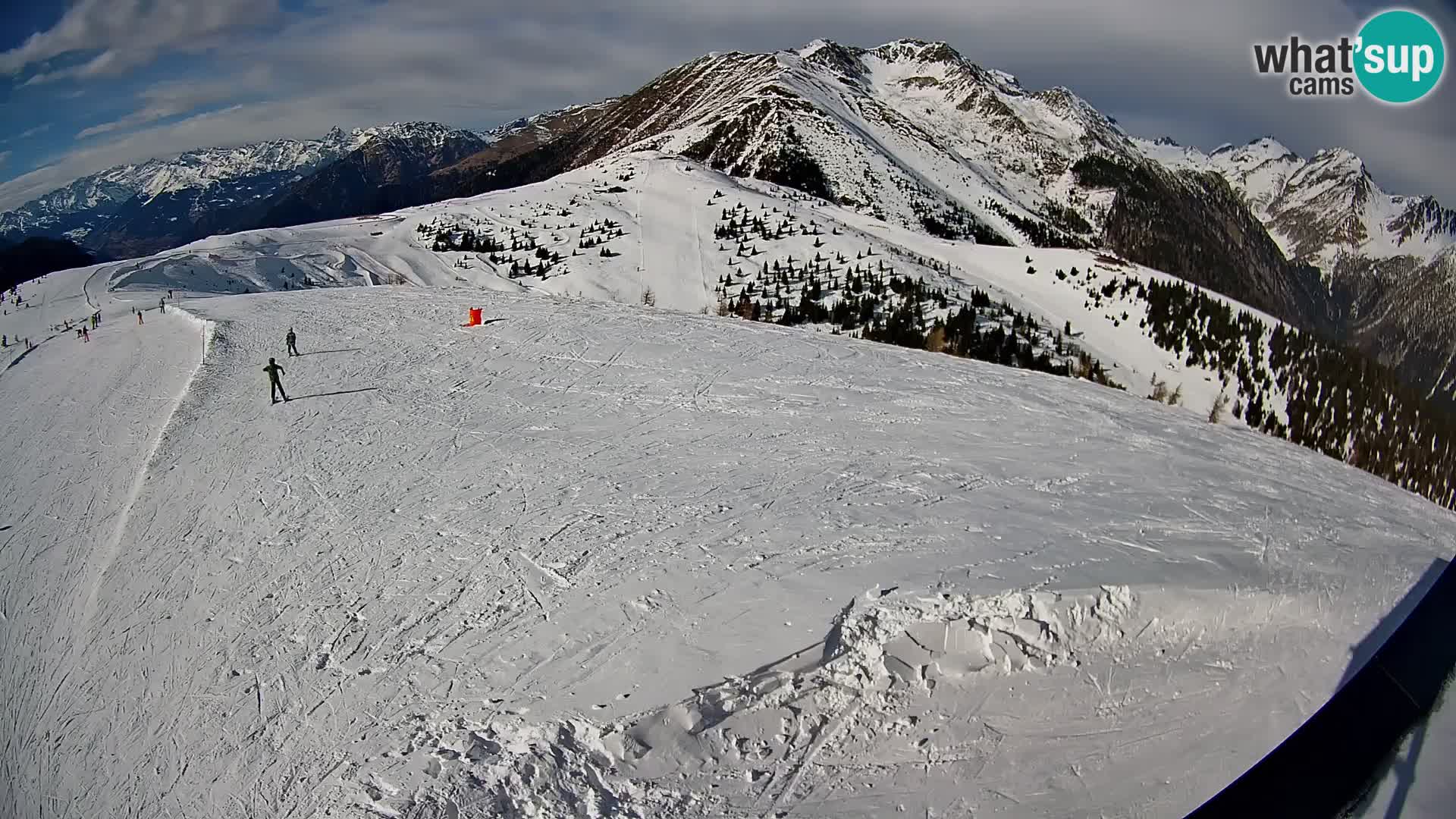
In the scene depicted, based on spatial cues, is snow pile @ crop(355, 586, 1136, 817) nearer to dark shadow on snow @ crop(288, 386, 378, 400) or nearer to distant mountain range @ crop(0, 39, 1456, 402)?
dark shadow on snow @ crop(288, 386, 378, 400)

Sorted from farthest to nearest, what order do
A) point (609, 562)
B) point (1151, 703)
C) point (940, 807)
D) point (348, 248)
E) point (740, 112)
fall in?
point (740, 112) < point (348, 248) < point (609, 562) < point (1151, 703) < point (940, 807)

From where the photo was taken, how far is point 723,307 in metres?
27.3

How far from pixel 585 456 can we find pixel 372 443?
392cm

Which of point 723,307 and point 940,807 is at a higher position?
point 723,307

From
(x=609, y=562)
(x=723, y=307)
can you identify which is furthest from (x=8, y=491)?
(x=723, y=307)

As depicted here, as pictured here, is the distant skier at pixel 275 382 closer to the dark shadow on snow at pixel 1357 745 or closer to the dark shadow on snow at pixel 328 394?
the dark shadow on snow at pixel 328 394

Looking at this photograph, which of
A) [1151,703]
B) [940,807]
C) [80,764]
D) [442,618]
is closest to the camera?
[940,807]

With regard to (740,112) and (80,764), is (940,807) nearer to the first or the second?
(80,764)

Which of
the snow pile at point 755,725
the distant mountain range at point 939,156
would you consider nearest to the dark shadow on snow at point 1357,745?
the snow pile at point 755,725

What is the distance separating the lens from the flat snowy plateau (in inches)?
218

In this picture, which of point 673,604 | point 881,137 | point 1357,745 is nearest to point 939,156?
point 881,137

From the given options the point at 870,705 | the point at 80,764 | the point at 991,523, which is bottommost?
the point at 80,764

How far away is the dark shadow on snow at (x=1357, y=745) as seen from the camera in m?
1.31

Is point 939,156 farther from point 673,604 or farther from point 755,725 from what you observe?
point 755,725
